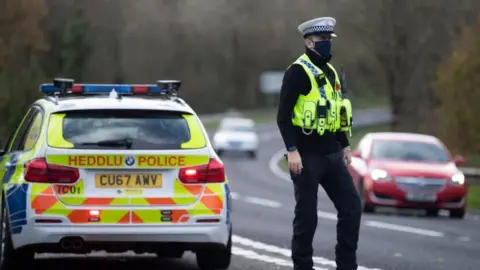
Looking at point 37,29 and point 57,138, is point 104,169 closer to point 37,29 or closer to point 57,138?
point 57,138

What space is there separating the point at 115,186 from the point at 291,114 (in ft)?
5.62

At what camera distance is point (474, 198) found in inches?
1161

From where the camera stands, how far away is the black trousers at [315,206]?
9.09 metres

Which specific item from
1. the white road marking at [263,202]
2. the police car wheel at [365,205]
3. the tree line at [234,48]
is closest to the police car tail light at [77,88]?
the police car wheel at [365,205]

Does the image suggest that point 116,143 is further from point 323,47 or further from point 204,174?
point 323,47

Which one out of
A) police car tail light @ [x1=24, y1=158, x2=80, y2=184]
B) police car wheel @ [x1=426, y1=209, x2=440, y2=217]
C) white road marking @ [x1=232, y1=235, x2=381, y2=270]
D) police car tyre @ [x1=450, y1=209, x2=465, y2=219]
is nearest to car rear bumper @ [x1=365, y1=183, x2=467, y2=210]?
police car tyre @ [x1=450, y1=209, x2=465, y2=219]

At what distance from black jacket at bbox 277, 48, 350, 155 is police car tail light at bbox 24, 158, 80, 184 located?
1.83 meters

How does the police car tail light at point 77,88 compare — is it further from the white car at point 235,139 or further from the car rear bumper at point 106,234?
the white car at point 235,139

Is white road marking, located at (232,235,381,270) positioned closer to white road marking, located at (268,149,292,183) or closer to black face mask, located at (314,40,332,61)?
black face mask, located at (314,40,332,61)

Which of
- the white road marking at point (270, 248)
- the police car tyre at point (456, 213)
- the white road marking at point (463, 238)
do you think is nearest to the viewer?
the white road marking at point (270, 248)

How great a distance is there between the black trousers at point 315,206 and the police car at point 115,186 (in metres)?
1.30

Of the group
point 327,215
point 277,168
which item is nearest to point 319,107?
point 327,215

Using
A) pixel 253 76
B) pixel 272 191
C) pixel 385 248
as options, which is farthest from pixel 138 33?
pixel 385 248

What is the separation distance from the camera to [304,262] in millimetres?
9070
